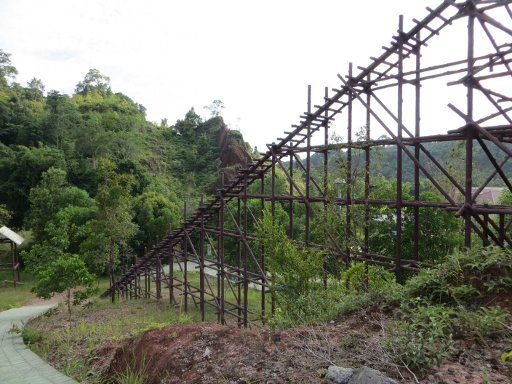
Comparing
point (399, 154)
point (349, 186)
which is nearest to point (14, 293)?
point (349, 186)

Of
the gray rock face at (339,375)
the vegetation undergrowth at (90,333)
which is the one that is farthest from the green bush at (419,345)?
the vegetation undergrowth at (90,333)

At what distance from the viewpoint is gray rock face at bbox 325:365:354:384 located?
11.8 feet

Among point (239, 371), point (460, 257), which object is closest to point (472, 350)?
point (460, 257)

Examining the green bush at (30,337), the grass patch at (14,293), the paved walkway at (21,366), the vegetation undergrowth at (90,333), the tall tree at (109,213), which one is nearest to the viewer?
the paved walkway at (21,366)

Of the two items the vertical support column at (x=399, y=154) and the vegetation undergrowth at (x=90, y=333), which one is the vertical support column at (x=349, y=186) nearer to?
the vertical support column at (x=399, y=154)

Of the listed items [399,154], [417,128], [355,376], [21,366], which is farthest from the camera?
[399,154]

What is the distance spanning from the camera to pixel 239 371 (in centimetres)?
455

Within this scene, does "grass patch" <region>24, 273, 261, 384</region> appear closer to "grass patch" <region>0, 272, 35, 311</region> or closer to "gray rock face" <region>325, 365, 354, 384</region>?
"gray rock face" <region>325, 365, 354, 384</region>

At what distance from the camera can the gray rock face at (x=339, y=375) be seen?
11.8 feet

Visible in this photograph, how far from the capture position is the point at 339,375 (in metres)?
3.66

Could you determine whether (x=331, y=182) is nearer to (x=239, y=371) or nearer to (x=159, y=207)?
(x=239, y=371)

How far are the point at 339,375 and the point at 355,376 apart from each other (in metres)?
0.18

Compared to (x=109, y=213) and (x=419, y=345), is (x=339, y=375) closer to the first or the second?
(x=419, y=345)

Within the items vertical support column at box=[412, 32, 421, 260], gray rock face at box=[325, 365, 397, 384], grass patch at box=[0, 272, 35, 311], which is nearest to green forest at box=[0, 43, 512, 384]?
gray rock face at box=[325, 365, 397, 384]
